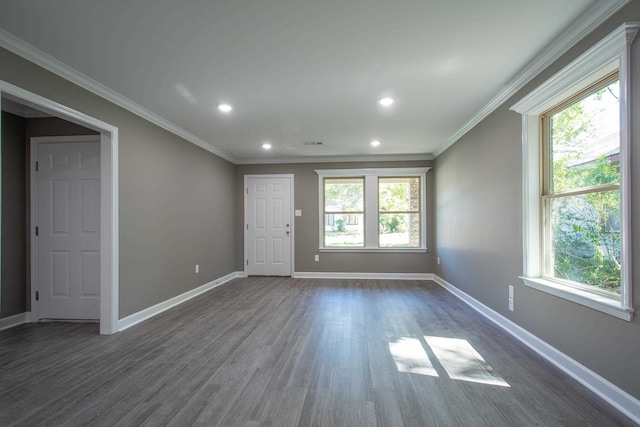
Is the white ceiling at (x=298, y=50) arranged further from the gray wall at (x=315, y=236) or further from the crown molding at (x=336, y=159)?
the gray wall at (x=315, y=236)

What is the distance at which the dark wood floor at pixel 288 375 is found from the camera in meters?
1.68

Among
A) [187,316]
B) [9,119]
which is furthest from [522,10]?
[9,119]

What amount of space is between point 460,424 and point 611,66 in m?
2.36

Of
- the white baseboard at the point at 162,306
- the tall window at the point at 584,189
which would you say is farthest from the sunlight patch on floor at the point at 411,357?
the white baseboard at the point at 162,306

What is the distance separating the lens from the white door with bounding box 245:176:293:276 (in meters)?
5.94

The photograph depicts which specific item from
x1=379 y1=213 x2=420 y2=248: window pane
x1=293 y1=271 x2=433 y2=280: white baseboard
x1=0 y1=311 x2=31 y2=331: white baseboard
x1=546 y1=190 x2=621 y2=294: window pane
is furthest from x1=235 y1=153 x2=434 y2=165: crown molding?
x1=0 y1=311 x2=31 y2=331: white baseboard

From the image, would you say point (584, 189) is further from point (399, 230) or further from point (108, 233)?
point (108, 233)

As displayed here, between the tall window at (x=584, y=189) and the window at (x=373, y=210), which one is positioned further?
the window at (x=373, y=210)

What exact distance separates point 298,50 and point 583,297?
2700 mm

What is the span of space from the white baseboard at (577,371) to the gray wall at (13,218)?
208 inches

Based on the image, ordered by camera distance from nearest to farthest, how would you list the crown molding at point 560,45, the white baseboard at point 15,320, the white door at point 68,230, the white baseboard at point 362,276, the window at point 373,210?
the crown molding at point 560,45 → the white baseboard at point 15,320 → the white door at point 68,230 → the white baseboard at point 362,276 → the window at point 373,210

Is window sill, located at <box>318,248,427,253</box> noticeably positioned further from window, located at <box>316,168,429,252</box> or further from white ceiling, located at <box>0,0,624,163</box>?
white ceiling, located at <box>0,0,624,163</box>

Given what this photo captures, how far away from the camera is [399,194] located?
5785 mm

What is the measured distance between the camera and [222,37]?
2066mm
